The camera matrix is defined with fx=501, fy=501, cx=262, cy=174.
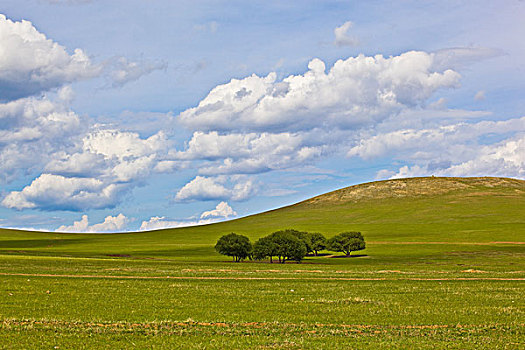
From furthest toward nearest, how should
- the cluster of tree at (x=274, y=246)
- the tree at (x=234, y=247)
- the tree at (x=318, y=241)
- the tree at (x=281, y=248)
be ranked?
the tree at (x=318, y=241) < the tree at (x=234, y=247) < the cluster of tree at (x=274, y=246) < the tree at (x=281, y=248)

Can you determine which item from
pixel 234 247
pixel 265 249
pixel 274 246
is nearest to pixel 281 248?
pixel 274 246

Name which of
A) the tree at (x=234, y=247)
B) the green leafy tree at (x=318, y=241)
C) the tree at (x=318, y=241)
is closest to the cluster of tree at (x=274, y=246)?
the tree at (x=234, y=247)

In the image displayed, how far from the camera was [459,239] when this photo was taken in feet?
436

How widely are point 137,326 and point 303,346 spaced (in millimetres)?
7432

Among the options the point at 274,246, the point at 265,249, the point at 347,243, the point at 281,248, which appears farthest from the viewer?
the point at 347,243

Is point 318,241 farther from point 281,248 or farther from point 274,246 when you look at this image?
point 274,246

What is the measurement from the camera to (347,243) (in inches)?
4525

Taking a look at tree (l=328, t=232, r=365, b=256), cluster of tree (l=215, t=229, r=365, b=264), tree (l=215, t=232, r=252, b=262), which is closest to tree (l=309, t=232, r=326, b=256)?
tree (l=328, t=232, r=365, b=256)

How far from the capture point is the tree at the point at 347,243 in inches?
4520

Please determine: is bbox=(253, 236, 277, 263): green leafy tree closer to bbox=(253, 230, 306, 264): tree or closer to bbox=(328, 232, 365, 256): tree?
bbox=(253, 230, 306, 264): tree

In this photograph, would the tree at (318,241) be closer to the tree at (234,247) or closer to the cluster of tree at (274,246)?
the cluster of tree at (274,246)

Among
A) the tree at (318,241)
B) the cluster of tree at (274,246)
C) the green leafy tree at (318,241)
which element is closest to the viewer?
the cluster of tree at (274,246)

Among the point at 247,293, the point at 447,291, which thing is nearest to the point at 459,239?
the point at 447,291

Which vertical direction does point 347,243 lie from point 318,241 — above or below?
below
